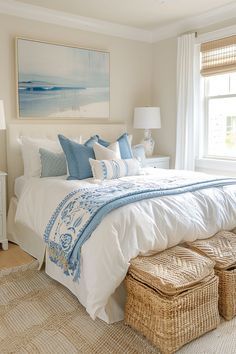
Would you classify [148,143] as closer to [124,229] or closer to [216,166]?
[216,166]

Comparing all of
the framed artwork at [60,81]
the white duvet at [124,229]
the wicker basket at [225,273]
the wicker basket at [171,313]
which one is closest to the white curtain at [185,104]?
the framed artwork at [60,81]

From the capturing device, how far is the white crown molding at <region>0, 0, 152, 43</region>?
147 inches

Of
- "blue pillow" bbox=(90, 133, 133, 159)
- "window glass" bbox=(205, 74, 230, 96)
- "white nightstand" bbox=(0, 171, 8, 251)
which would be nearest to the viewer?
"white nightstand" bbox=(0, 171, 8, 251)

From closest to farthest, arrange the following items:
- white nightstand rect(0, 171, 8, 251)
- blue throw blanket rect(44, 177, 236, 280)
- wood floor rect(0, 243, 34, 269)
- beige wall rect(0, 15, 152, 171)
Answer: blue throw blanket rect(44, 177, 236, 280) < wood floor rect(0, 243, 34, 269) < white nightstand rect(0, 171, 8, 251) < beige wall rect(0, 15, 152, 171)

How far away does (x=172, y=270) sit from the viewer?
2.08 m

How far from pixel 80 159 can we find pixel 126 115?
177cm

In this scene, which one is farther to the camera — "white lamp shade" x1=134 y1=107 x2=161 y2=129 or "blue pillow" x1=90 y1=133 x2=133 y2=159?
"white lamp shade" x1=134 y1=107 x2=161 y2=129

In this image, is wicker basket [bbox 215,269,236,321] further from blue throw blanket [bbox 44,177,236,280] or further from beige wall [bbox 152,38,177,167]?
beige wall [bbox 152,38,177,167]

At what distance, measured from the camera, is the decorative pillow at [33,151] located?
3.54m

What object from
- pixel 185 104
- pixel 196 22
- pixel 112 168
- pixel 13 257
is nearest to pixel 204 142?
pixel 185 104

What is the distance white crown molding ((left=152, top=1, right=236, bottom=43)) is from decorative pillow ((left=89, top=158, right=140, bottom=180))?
6.84 ft

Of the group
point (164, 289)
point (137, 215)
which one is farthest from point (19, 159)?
point (164, 289)

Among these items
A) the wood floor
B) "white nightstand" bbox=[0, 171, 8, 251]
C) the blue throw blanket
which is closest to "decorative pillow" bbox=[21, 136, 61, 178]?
"white nightstand" bbox=[0, 171, 8, 251]

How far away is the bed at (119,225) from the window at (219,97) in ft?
3.92
